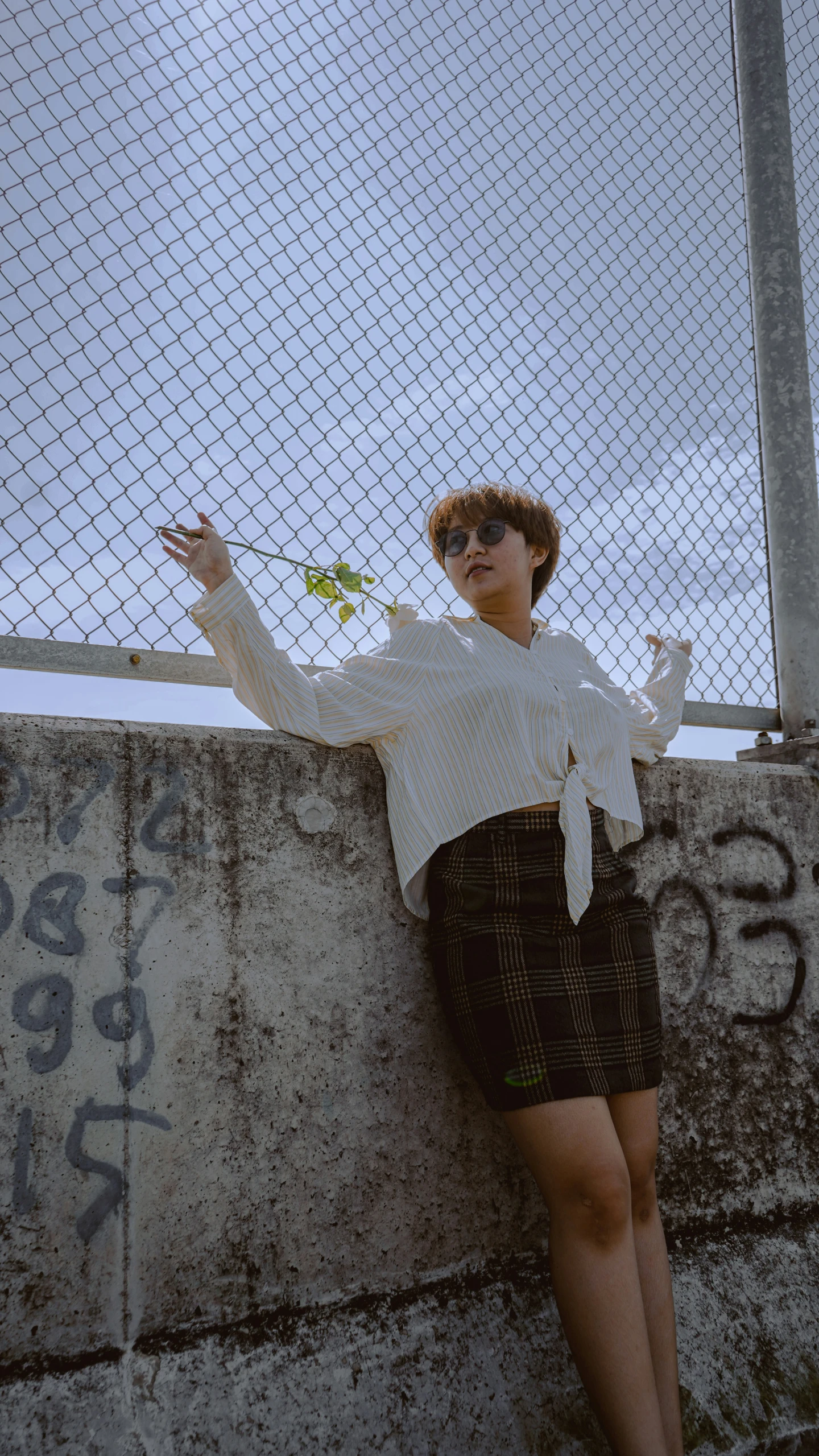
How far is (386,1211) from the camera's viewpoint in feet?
6.16

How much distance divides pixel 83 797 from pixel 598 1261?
1.24 meters

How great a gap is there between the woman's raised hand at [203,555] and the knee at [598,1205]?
4.24ft

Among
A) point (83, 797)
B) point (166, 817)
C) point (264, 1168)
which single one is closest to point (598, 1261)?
point (264, 1168)

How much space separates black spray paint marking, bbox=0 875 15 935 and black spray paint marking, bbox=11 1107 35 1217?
0.31 meters

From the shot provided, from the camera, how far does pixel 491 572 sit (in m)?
2.19

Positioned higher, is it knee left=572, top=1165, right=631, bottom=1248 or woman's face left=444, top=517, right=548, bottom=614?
woman's face left=444, top=517, right=548, bottom=614

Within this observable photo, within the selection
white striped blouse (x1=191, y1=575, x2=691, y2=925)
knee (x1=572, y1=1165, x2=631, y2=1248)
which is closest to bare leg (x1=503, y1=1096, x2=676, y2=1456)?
knee (x1=572, y1=1165, x2=631, y2=1248)

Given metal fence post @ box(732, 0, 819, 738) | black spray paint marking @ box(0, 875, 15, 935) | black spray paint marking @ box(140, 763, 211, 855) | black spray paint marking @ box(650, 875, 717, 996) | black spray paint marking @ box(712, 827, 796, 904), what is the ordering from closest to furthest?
1. black spray paint marking @ box(0, 875, 15, 935)
2. black spray paint marking @ box(140, 763, 211, 855)
3. black spray paint marking @ box(650, 875, 717, 996)
4. black spray paint marking @ box(712, 827, 796, 904)
5. metal fence post @ box(732, 0, 819, 738)

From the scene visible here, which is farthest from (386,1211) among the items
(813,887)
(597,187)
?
(597,187)

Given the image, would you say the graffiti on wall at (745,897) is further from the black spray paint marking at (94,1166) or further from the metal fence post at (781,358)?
the black spray paint marking at (94,1166)

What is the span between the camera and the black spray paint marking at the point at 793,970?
8.05 feet

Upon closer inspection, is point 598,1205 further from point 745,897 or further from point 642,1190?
point 745,897

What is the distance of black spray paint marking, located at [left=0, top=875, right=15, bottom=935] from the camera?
1.68 metres

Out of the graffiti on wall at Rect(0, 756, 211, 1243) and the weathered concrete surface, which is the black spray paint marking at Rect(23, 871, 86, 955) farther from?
the weathered concrete surface
